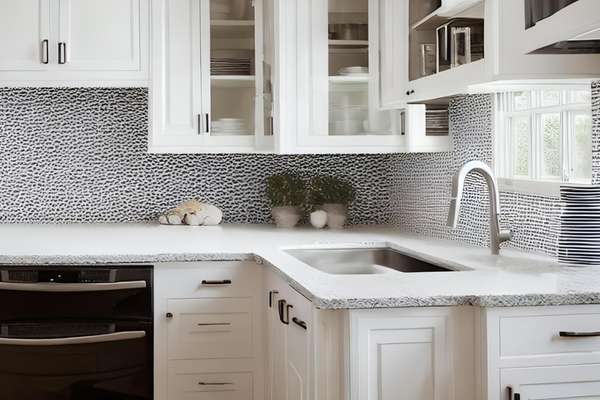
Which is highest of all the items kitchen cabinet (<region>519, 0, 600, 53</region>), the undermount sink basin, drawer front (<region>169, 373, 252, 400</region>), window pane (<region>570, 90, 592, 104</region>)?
kitchen cabinet (<region>519, 0, 600, 53</region>)

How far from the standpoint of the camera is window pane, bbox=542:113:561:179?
2.84 meters

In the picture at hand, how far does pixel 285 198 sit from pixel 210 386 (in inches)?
42.3

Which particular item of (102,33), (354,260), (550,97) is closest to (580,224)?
(550,97)

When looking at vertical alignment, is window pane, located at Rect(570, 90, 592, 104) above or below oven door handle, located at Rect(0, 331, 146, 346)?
above

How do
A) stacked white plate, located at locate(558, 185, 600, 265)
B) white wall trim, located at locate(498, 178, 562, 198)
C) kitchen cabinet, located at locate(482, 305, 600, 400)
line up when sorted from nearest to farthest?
1. kitchen cabinet, located at locate(482, 305, 600, 400)
2. stacked white plate, located at locate(558, 185, 600, 265)
3. white wall trim, located at locate(498, 178, 562, 198)

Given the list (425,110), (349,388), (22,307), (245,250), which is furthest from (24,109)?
(349,388)

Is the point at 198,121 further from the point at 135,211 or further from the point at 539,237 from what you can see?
the point at 539,237

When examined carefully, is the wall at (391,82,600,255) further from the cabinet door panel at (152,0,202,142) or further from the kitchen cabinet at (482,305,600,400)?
the cabinet door panel at (152,0,202,142)

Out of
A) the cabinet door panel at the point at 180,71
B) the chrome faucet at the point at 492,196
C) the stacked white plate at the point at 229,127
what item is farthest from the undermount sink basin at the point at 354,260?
the cabinet door panel at the point at 180,71

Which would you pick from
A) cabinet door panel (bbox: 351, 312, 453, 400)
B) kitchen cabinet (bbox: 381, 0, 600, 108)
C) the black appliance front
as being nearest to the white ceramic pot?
kitchen cabinet (bbox: 381, 0, 600, 108)

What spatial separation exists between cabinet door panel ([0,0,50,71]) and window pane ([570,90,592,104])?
2.12 meters

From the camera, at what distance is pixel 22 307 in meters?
3.08

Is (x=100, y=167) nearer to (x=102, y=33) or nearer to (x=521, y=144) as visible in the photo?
(x=102, y=33)

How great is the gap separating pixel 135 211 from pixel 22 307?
43.0 inches
